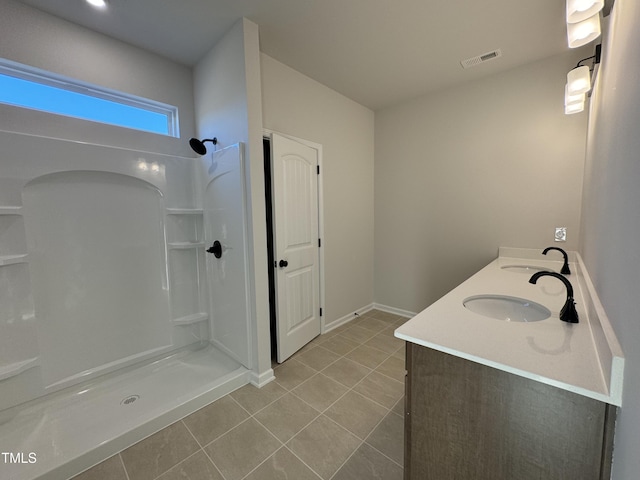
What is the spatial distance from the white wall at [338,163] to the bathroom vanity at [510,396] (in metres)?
2.04

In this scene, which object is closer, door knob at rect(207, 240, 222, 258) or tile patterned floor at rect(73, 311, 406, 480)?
tile patterned floor at rect(73, 311, 406, 480)

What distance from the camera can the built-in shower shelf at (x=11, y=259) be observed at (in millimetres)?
1619

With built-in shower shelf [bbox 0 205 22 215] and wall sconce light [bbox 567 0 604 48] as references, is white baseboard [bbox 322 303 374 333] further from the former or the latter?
wall sconce light [bbox 567 0 604 48]

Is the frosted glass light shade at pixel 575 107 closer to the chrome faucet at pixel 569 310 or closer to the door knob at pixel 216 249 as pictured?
the chrome faucet at pixel 569 310

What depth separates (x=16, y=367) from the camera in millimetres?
1690

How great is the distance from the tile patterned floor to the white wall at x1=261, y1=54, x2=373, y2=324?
101cm

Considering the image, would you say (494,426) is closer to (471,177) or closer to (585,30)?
(585,30)

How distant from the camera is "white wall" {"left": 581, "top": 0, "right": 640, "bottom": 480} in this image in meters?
0.56

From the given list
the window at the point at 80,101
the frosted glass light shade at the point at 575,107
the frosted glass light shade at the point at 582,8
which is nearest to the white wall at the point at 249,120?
the window at the point at 80,101

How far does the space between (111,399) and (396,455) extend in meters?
2.00

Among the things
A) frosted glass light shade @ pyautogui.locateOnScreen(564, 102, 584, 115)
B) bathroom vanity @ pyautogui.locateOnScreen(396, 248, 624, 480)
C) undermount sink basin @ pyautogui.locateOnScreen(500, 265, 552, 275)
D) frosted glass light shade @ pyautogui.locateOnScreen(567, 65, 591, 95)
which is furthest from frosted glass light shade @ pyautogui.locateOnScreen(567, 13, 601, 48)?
undermount sink basin @ pyautogui.locateOnScreen(500, 265, 552, 275)

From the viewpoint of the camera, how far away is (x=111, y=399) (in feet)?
6.18

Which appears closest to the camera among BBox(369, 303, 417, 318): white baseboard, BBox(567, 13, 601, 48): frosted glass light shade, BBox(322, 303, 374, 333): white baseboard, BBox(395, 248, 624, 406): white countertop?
BBox(395, 248, 624, 406): white countertop

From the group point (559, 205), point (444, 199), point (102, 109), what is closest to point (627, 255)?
point (559, 205)
